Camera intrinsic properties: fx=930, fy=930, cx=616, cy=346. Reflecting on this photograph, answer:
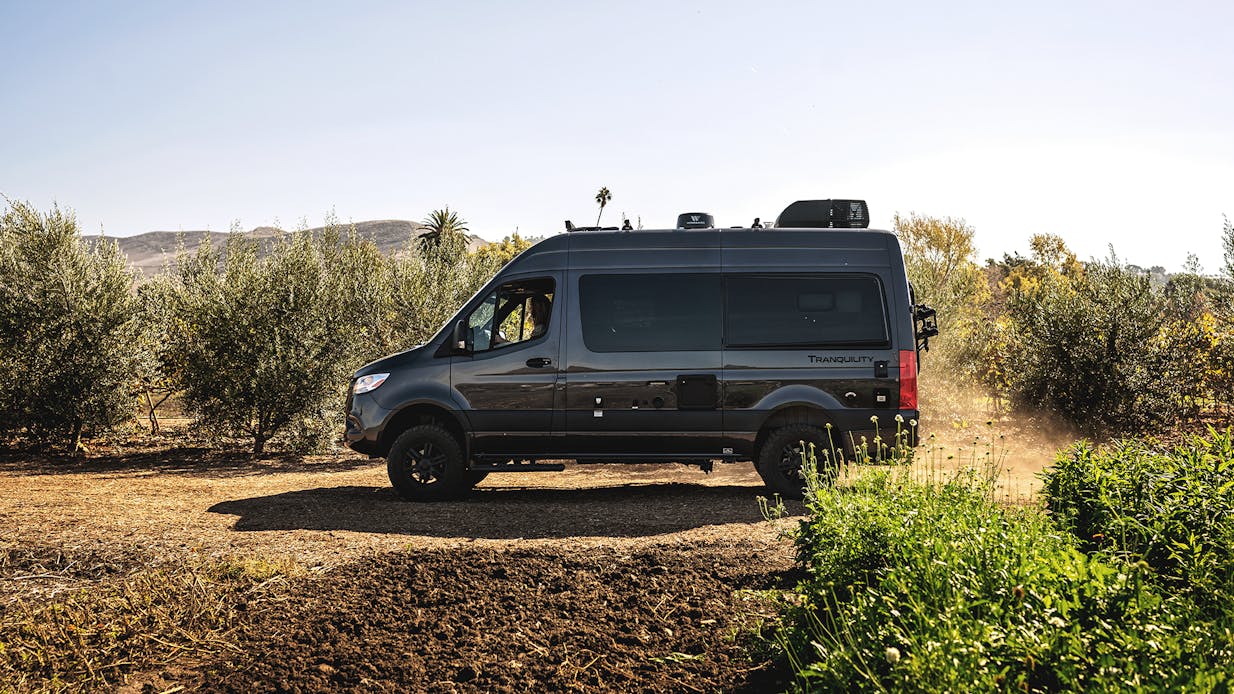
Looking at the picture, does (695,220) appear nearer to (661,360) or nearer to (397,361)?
(661,360)

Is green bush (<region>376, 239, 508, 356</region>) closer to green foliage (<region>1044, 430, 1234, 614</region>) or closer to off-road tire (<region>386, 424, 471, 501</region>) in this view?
off-road tire (<region>386, 424, 471, 501</region>)

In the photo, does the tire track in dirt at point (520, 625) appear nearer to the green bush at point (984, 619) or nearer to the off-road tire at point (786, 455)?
the green bush at point (984, 619)

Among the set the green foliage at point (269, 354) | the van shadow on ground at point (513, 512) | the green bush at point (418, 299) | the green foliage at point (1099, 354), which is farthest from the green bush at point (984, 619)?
the green bush at point (418, 299)

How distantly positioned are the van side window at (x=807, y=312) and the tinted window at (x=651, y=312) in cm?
21

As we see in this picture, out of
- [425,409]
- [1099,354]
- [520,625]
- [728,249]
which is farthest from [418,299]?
[520,625]

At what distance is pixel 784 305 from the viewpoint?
369 inches

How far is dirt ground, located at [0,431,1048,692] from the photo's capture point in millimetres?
Answer: 4441

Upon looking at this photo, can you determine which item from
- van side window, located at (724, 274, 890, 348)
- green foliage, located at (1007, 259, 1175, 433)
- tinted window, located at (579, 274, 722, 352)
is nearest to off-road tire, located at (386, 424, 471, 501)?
tinted window, located at (579, 274, 722, 352)

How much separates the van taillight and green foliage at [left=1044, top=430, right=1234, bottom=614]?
3.37 meters

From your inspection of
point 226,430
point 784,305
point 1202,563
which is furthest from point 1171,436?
point 226,430

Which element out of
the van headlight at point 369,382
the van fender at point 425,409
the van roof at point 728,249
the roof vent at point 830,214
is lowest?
the van fender at point 425,409

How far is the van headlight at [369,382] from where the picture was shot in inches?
381

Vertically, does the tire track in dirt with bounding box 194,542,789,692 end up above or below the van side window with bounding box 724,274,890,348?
below

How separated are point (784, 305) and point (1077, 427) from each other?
823 cm
